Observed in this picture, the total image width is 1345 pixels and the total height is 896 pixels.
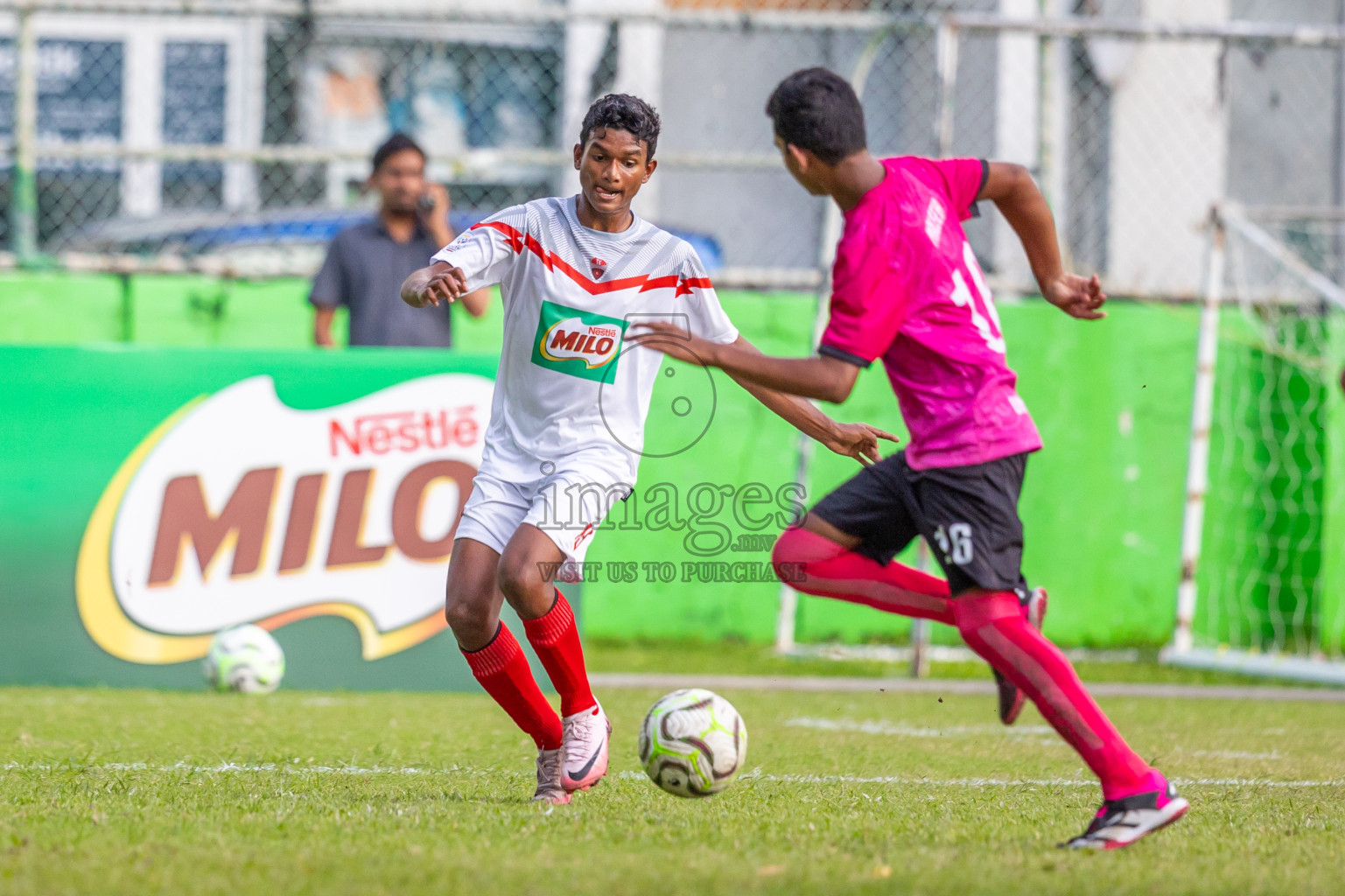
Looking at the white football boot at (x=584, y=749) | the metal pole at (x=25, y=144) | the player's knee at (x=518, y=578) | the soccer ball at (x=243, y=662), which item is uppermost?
the metal pole at (x=25, y=144)

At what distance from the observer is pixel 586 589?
8.79m

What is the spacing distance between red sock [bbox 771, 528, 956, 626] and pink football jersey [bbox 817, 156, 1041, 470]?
423mm

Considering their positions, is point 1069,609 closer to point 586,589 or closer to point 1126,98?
point 586,589

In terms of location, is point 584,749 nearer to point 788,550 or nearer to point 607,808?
point 607,808

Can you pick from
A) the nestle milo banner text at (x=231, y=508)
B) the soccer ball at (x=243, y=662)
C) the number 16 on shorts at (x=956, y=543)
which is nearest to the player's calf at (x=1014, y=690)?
the number 16 on shorts at (x=956, y=543)

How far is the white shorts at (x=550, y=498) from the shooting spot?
13.2ft

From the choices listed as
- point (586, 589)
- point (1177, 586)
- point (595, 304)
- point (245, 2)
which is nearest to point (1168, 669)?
point (1177, 586)

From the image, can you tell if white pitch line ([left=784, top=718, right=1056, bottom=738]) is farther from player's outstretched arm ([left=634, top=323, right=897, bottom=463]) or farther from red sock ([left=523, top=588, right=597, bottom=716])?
player's outstretched arm ([left=634, top=323, right=897, bottom=463])

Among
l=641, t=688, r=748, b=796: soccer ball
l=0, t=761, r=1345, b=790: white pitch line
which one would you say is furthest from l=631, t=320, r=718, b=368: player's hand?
l=0, t=761, r=1345, b=790: white pitch line

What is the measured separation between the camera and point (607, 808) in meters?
3.84

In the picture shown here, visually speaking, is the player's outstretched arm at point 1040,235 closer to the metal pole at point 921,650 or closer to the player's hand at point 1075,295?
the player's hand at point 1075,295

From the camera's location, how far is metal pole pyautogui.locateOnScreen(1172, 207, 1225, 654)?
8320mm

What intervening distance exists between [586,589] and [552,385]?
4737 millimetres

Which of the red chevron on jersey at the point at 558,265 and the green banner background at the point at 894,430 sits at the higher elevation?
the red chevron on jersey at the point at 558,265
